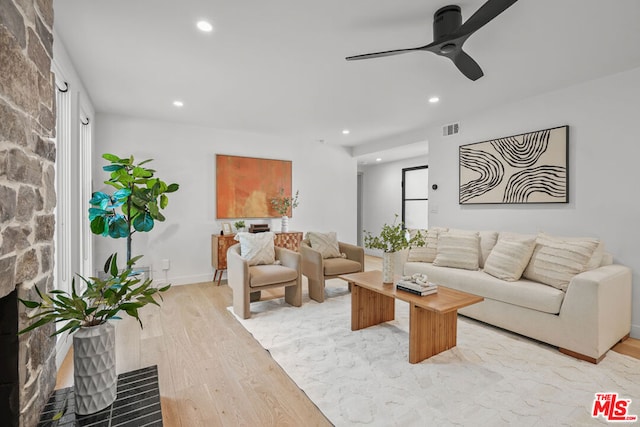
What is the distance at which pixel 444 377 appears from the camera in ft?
7.20

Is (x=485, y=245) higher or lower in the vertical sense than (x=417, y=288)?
higher

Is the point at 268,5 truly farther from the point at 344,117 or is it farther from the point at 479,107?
the point at 479,107


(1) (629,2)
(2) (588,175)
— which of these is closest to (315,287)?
(2) (588,175)

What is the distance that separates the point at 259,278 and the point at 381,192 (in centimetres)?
500

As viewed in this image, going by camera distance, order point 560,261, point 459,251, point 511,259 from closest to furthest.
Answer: point 560,261
point 511,259
point 459,251

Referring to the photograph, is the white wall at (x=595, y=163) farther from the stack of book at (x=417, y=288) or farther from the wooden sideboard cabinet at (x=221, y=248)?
the wooden sideboard cabinet at (x=221, y=248)

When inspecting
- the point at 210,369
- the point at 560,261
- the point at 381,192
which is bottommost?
the point at 210,369

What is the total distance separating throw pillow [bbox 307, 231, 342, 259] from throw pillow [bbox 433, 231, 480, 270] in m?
1.30

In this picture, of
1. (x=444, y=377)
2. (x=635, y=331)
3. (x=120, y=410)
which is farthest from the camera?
(x=635, y=331)

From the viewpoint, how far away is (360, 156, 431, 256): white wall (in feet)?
23.6

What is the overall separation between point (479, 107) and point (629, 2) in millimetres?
2065

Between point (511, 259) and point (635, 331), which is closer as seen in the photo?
point (635, 331)

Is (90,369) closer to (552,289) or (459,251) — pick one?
(552,289)

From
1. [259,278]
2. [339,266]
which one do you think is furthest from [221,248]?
[339,266]
